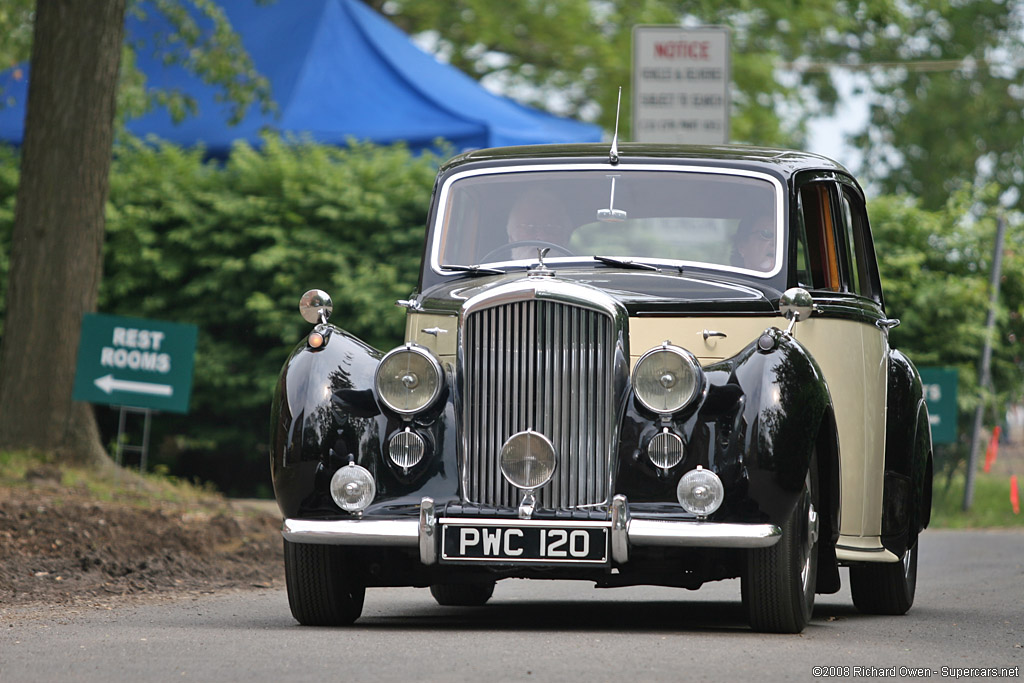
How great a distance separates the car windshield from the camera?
738cm

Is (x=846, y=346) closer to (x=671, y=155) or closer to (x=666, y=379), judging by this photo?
(x=671, y=155)

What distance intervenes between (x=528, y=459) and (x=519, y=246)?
59.8 inches

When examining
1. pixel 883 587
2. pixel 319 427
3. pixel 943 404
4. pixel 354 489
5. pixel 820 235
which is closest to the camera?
pixel 354 489

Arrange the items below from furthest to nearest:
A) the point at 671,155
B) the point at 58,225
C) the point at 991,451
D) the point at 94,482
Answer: the point at 991,451
the point at 58,225
the point at 94,482
the point at 671,155

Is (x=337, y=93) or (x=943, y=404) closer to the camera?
(x=943, y=404)

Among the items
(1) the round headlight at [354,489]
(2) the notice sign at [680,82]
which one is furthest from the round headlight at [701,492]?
(2) the notice sign at [680,82]

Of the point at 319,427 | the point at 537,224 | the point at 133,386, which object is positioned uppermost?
the point at 537,224

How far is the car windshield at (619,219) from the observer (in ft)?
24.2

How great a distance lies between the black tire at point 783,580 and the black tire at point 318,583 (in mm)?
1618

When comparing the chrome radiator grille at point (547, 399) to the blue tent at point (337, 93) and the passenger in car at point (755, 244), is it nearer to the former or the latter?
the passenger in car at point (755, 244)

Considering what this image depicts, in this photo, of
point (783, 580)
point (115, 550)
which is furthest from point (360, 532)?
point (115, 550)

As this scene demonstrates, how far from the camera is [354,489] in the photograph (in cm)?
634

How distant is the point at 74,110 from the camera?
1266 cm

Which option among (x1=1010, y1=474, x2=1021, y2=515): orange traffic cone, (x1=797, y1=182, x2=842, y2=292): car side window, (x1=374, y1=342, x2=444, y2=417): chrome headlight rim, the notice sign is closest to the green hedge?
the notice sign
